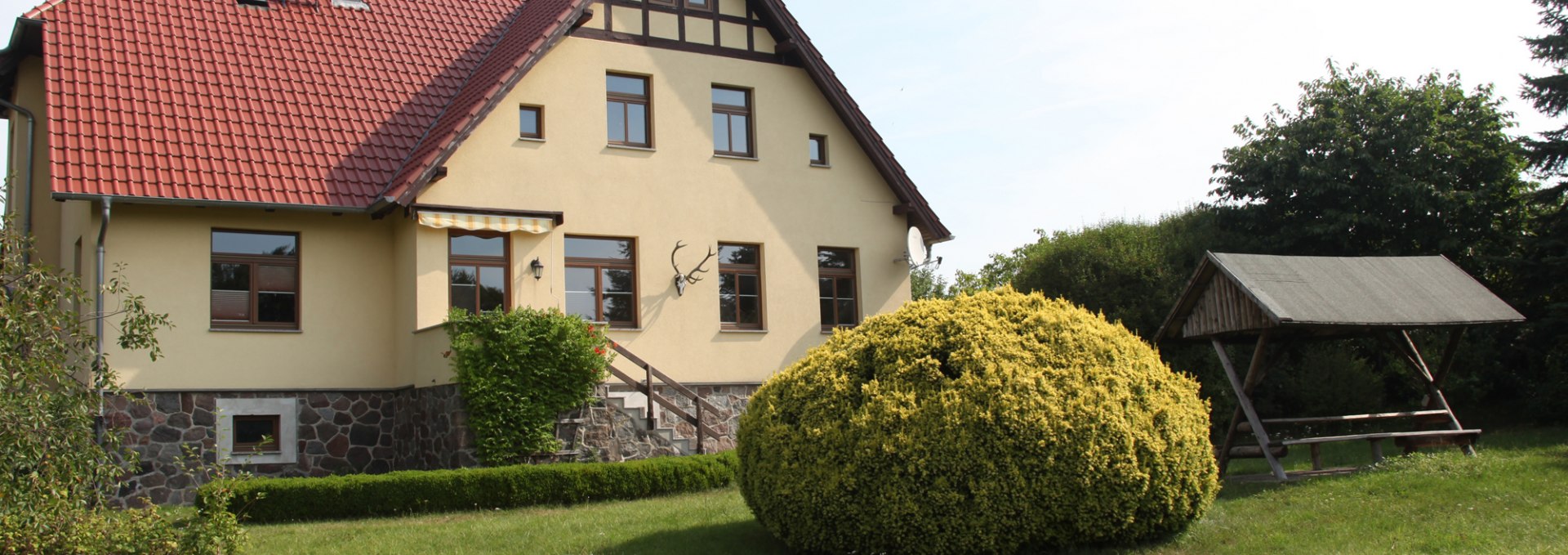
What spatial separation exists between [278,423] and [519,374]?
3967mm

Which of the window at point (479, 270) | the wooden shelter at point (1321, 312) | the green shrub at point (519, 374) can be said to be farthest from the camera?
the window at point (479, 270)

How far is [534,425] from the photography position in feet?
53.8

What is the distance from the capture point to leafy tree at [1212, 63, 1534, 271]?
1018 inches

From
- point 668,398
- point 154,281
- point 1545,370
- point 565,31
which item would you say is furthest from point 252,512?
point 1545,370

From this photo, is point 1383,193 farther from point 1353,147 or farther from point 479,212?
point 479,212

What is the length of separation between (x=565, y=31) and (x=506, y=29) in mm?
4012

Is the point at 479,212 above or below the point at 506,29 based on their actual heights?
below

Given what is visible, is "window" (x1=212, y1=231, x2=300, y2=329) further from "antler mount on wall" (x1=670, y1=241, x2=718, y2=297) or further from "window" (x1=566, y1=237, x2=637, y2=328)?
"antler mount on wall" (x1=670, y1=241, x2=718, y2=297)

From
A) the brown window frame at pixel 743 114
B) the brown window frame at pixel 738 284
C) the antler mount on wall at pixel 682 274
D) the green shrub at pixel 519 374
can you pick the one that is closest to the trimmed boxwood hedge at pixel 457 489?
the green shrub at pixel 519 374

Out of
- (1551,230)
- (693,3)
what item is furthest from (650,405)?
(1551,230)

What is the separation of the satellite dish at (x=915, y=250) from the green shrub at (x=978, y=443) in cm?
1071

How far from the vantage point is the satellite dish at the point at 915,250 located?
2164 cm

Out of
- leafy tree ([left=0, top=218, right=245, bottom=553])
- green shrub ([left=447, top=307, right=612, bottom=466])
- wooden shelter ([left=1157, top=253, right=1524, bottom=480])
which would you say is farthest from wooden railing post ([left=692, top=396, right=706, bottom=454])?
leafy tree ([left=0, top=218, right=245, bottom=553])

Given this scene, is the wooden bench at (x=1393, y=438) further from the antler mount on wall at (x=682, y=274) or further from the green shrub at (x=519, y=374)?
the antler mount on wall at (x=682, y=274)
